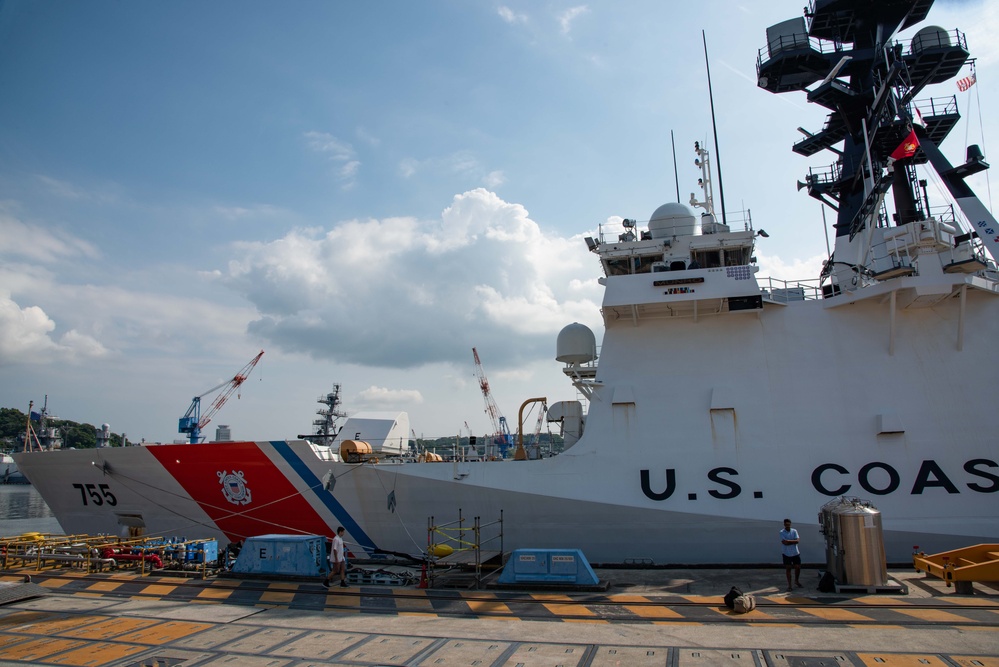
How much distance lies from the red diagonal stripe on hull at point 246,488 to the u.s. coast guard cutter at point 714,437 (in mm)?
38

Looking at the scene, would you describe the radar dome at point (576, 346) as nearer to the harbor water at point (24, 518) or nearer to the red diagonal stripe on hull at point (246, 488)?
the red diagonal stripe on hull at point (246, 488)

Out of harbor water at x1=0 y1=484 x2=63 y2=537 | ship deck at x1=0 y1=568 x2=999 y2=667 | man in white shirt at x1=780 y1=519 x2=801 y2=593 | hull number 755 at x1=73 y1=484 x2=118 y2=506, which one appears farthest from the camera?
harbor water at x1=0 y1=484 x2=63 y2=537

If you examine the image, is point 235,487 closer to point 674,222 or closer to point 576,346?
point 576,346

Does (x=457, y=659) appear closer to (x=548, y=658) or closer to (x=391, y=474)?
(x=548, y=658)

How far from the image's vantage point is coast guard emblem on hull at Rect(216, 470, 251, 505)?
40.0 ft

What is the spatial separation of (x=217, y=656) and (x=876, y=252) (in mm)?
12159

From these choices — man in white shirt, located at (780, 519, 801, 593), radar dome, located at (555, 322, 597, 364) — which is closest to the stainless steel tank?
man in white shirt, located at (780, 519, 801, 593)

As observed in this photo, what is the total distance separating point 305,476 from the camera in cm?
1194

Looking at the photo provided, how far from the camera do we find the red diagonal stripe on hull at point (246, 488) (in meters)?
12.0

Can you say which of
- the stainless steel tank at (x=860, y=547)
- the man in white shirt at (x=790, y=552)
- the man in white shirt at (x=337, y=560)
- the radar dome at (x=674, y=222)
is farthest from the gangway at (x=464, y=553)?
the radar dome at (x=674, y=222)

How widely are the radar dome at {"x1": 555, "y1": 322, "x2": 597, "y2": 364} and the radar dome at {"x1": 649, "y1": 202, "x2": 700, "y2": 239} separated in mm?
2558

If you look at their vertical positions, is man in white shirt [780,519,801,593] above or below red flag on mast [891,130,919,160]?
below

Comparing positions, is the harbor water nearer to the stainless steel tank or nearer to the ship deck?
the ship deck

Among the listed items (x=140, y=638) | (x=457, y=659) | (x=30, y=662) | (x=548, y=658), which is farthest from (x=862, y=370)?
(x=30, y=662)
